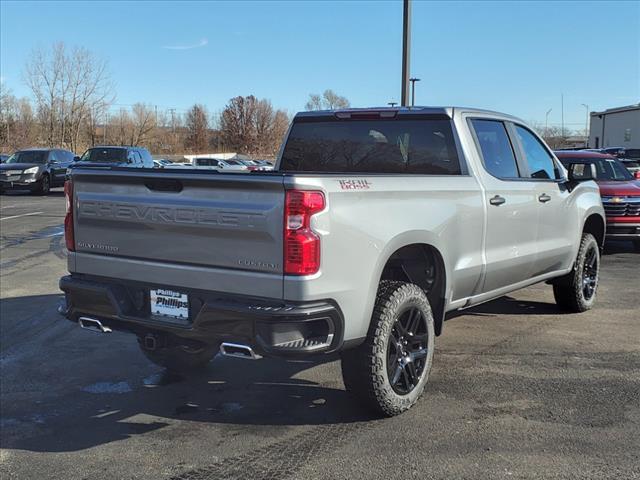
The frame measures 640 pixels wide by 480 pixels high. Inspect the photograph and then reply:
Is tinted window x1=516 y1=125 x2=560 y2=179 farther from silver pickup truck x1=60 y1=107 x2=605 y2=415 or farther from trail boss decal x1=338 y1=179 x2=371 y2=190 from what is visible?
trail boss decal x1=338 y1=179 x2=371 y2=190

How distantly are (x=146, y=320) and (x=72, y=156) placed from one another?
79.9 ft

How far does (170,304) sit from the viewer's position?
376 centimetres

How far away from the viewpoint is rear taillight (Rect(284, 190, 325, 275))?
10.8 ft

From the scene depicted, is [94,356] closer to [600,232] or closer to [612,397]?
[612,397]

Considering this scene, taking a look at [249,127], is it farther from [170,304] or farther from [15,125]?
[170,304]

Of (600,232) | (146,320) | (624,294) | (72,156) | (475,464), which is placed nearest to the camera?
(475,464)

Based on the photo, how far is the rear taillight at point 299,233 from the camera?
10.8ft

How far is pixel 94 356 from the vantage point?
5562 millimetres

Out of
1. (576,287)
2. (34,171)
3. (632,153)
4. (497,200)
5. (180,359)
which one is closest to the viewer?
(497,200)

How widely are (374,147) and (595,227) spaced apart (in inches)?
131

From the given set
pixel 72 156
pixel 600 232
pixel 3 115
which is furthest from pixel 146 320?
pixel 3 115

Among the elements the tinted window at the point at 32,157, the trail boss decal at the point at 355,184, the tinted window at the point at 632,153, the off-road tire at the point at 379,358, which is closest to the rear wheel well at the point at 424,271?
the off-road tire at the point at 379,358

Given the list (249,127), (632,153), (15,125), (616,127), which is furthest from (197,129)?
(632,153)

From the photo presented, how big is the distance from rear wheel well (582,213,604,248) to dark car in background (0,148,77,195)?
2072 cm
